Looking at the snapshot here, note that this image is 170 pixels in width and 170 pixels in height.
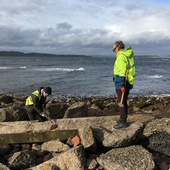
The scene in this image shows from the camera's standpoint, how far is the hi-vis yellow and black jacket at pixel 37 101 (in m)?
8.27

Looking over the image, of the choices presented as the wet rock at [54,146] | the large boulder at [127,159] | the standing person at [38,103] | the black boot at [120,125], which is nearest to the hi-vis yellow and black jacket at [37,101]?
the standing person at [38,103]

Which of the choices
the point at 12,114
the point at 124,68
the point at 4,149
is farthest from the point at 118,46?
the point at 12,114

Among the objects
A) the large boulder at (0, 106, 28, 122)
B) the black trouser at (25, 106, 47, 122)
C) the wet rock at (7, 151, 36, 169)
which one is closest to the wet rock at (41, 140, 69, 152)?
the wet rock at (7, 151, 36, 169)

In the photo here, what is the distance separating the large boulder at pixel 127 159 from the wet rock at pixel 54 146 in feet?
3.68

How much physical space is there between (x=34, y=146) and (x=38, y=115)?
55.2 inches

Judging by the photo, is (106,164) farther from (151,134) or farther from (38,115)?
(38,115)

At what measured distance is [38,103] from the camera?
8406 millimetres

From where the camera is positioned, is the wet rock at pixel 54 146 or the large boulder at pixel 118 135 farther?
the wet rock at pixel 54 146

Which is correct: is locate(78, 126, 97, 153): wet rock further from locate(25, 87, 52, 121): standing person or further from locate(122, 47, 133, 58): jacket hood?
locate(122, 47, 133, 58): jacket hood

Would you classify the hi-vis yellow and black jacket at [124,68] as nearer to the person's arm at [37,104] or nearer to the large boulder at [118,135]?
the large boulder at [118,135]

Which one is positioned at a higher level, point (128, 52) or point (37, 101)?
point (128, 52)

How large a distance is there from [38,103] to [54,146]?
1.66m

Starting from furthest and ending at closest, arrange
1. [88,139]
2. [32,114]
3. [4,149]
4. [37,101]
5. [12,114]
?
1. [12,114]
2. [32,114]
3. [37,101]
4. [4,149]
5. [88,139]

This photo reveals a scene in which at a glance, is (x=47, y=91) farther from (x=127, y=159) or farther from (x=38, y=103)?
(x=127, y=159)
